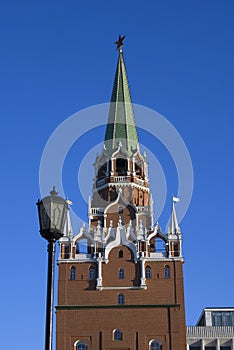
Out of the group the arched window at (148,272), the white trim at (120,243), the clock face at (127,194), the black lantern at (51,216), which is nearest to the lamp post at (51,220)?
the black lantern at (51,216)

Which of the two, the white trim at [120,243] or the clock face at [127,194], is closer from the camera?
the white trim at [120,243]

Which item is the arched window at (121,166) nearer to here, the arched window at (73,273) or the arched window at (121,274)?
the arched window at (121,274)

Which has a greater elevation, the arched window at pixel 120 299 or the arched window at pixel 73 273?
the arched window at pixel 73 273

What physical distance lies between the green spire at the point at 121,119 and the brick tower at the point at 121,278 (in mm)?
4283

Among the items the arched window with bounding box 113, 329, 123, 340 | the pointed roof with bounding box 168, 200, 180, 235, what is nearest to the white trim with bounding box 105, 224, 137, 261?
the pointed roof with bounding box 168, 200, 180, 235

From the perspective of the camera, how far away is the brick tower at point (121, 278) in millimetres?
60562

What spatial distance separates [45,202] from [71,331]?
47.4 metres

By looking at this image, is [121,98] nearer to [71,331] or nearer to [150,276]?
[150,276]

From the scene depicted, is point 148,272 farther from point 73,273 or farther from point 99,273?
point 73,273

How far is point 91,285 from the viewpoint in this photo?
63.3 metres

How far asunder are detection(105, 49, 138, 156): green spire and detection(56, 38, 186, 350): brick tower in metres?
4.28

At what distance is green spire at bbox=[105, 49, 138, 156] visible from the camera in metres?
74.9

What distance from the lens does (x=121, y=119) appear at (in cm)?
7750

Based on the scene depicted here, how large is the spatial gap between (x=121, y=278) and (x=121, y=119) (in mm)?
22121
